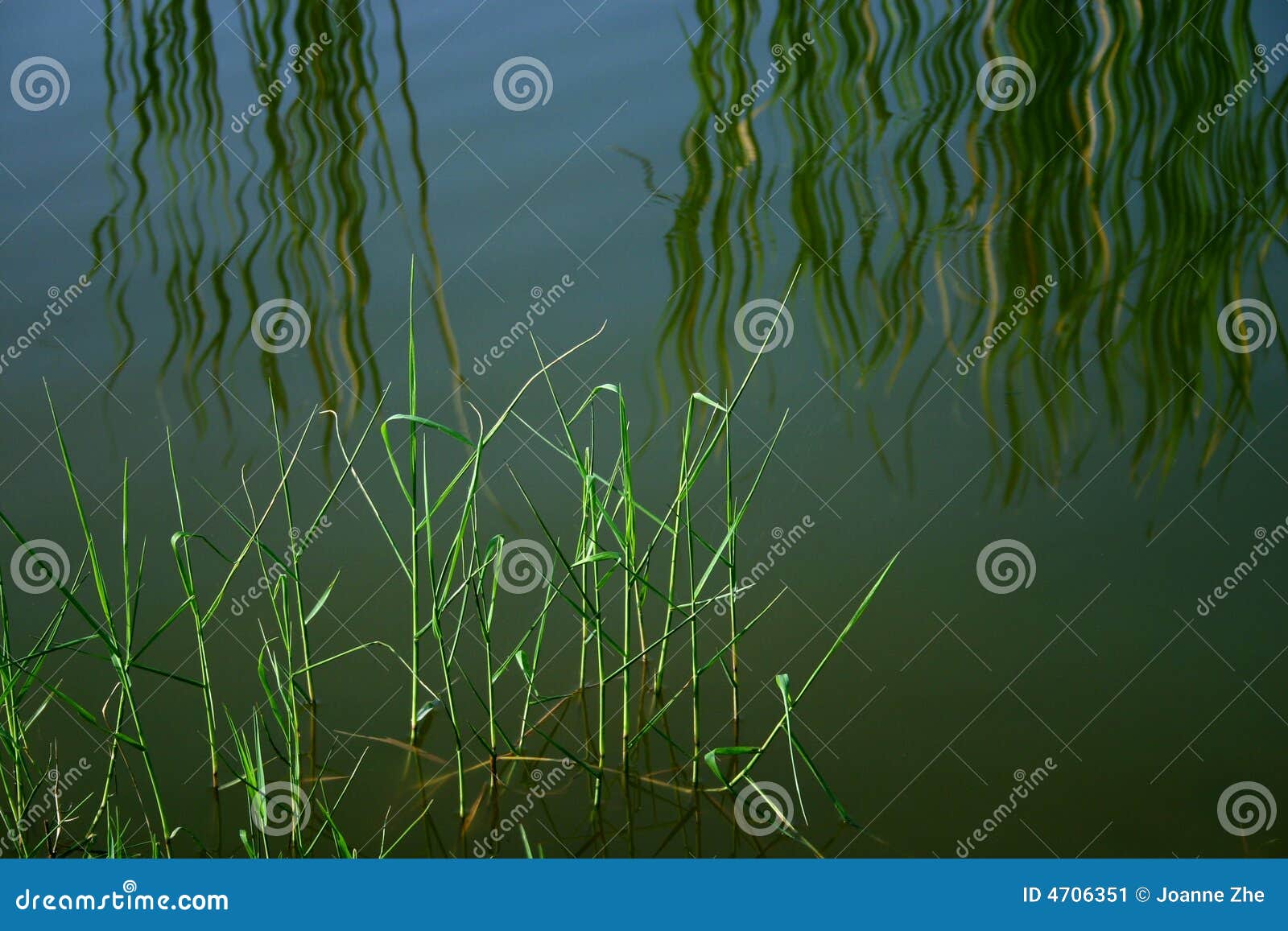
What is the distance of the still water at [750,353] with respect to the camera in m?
1.65

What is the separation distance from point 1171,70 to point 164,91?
9.39 feet

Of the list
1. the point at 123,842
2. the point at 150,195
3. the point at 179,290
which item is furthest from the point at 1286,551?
the point at 150,195

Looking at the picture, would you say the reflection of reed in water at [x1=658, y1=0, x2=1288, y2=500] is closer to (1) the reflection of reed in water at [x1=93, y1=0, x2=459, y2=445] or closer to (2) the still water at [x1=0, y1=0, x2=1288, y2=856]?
(2) the still water at [x1=0, y1=0, x2=1288, y2=856]

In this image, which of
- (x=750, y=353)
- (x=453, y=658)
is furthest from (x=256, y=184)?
(x=453, y=658)

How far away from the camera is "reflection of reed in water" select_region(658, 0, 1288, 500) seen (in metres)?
2.36

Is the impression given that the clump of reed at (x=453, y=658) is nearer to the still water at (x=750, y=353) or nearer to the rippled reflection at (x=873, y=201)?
the still water at (x=750, y=353)

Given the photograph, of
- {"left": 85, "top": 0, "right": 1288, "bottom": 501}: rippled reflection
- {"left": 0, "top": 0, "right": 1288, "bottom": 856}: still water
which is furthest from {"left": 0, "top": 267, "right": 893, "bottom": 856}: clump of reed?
{"left": 85, "top": 0, "right": 1288, "bottom": 501}: rippled reflection

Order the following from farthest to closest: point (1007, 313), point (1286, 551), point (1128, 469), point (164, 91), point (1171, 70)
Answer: point (164, 91)
point (1171, 70)
point (1007, 313)
point (1128, 469)
point (1286, 551)

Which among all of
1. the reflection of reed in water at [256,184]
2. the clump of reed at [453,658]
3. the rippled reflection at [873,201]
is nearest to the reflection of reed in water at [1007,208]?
the rippled reflection at [873,201]

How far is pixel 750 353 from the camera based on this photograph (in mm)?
2459

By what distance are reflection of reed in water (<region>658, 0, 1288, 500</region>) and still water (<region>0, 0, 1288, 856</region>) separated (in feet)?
0.04

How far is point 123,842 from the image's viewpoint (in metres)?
1.54

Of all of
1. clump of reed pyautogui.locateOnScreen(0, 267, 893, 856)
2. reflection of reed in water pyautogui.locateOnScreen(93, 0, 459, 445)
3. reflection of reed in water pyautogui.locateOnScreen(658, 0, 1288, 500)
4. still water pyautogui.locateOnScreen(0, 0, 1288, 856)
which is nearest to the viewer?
clump of reed pyautogui.locateOnScreen(0, 267, 893, 856)

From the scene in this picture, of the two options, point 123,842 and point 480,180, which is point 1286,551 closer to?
point 123,842
